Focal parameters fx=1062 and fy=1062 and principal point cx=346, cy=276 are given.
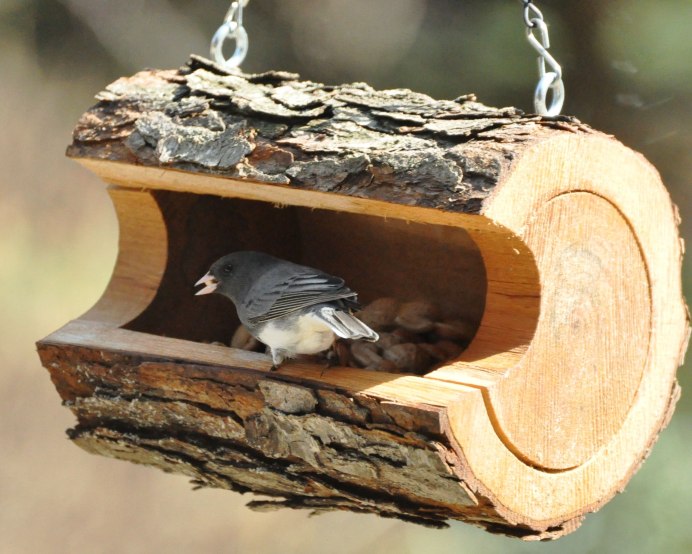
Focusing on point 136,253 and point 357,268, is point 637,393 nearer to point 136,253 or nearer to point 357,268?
point 357,268

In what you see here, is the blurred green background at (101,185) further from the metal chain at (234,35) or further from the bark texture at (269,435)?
the bark texture at (269,435)

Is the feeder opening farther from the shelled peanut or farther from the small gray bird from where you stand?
the small gray bird

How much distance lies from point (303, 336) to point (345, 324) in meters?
0.15

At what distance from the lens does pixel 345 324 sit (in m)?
1.99

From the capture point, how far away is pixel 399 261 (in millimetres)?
2637

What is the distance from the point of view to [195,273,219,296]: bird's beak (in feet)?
7.81

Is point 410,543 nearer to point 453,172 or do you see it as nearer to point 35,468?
point 35,468

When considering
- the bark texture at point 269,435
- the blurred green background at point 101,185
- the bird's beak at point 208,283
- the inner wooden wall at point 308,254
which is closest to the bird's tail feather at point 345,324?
the bark texture at point 269,435

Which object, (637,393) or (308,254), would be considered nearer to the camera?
(637,393)

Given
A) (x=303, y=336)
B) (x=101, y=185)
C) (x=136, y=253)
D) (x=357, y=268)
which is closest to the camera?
(x=303, y=336)

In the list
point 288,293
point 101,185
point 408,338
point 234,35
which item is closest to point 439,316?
point 408,338

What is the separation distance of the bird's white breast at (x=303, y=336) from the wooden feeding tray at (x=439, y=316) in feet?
0.23

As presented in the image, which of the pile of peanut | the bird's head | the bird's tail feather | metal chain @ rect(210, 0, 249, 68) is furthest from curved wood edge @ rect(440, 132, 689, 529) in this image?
metal chain @ rect(210, 0, 249, 68)

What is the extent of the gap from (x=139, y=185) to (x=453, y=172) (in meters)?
0.88
